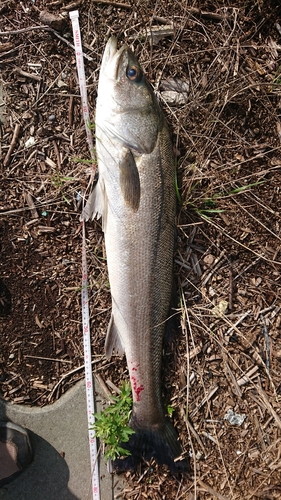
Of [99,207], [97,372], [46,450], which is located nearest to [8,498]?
[46,450]

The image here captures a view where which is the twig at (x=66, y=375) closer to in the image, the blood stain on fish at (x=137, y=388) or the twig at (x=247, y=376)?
the blood stain on fish at (x=137, y=388)

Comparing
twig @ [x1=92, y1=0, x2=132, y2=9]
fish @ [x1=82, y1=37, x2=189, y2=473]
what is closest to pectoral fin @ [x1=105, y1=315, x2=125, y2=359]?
fish @ [x1=82, y1=37, x2=189, y2=473]

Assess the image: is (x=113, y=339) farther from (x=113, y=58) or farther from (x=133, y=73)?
(x=113, y=58)

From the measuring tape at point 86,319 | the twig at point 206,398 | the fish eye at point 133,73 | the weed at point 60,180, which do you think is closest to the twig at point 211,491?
the twig at point 206,398

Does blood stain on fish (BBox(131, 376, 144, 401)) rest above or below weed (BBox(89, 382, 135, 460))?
above

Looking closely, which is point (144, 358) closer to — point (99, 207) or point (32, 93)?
point (99, 207)

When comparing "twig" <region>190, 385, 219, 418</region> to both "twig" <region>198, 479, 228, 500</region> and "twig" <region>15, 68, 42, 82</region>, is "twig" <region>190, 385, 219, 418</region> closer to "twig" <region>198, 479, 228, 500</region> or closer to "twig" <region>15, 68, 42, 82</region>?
"twig" <region>198, 479, 228, 500</region>
